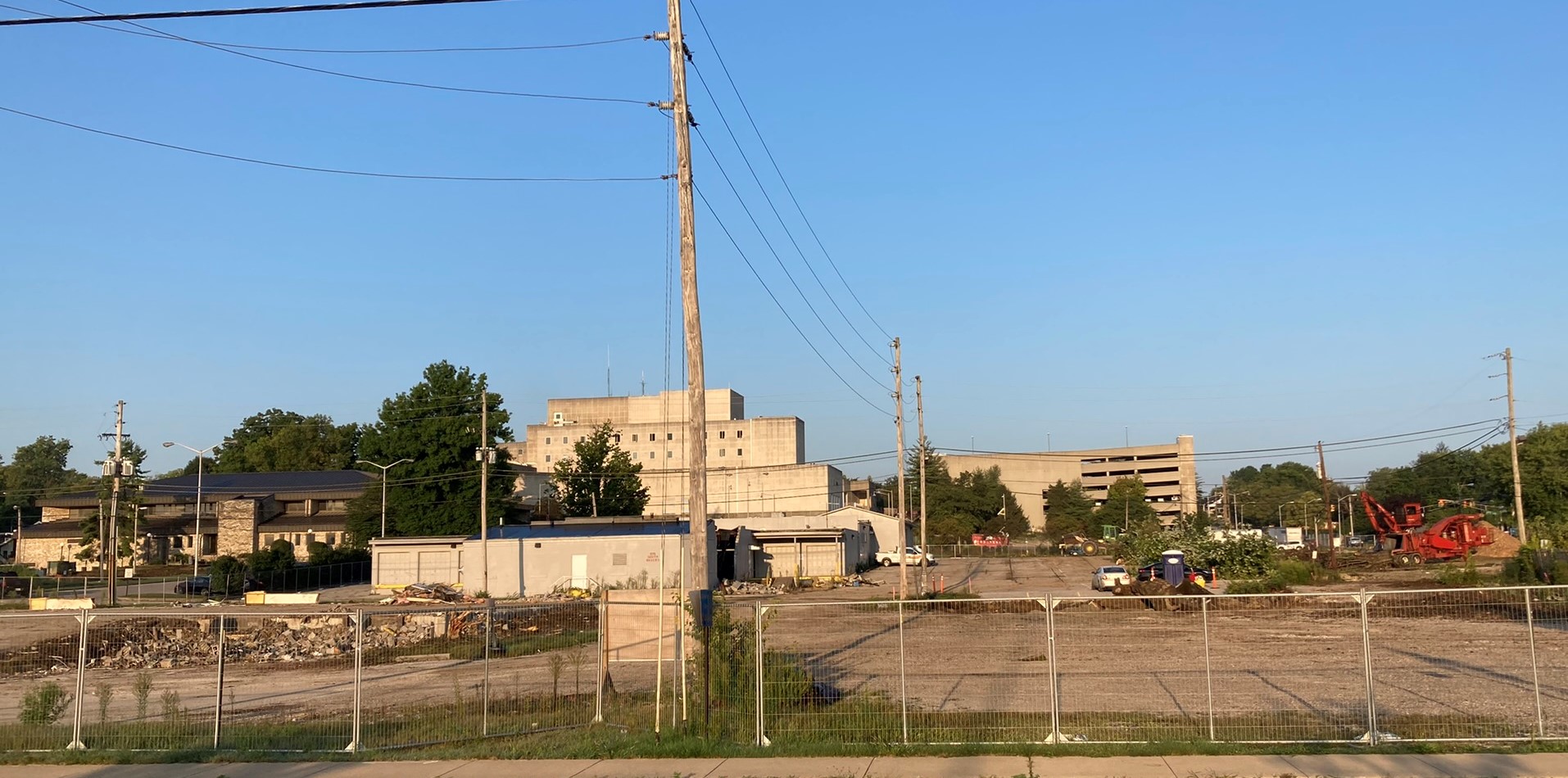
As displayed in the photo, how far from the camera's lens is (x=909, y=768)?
13.4 m

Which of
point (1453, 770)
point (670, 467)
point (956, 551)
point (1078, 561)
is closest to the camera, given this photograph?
point (1453, 770)

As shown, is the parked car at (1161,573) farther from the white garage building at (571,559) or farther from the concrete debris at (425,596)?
the concrete debris at (425,596)

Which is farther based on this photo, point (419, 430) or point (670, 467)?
point (670, 467)

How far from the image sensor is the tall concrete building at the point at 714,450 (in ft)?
430

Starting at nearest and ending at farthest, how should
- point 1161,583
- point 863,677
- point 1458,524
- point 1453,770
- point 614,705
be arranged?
point 1453,770
point 614,705
point 863,677
point 1161,583
point 1458,524

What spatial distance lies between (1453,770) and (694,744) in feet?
29.2

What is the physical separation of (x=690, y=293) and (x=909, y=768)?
8833mm

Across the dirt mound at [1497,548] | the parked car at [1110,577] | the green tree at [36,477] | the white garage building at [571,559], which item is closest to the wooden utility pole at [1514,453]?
the dirt mound at [1497,548]

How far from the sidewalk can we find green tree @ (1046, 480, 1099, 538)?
434ft

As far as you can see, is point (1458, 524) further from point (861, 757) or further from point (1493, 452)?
point (1493, 452)

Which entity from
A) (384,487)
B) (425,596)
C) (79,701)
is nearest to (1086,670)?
(79,701)

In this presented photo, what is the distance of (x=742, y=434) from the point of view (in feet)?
467

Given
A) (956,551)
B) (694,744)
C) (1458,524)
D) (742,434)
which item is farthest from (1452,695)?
(742,434)

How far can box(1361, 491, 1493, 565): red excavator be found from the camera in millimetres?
63062
